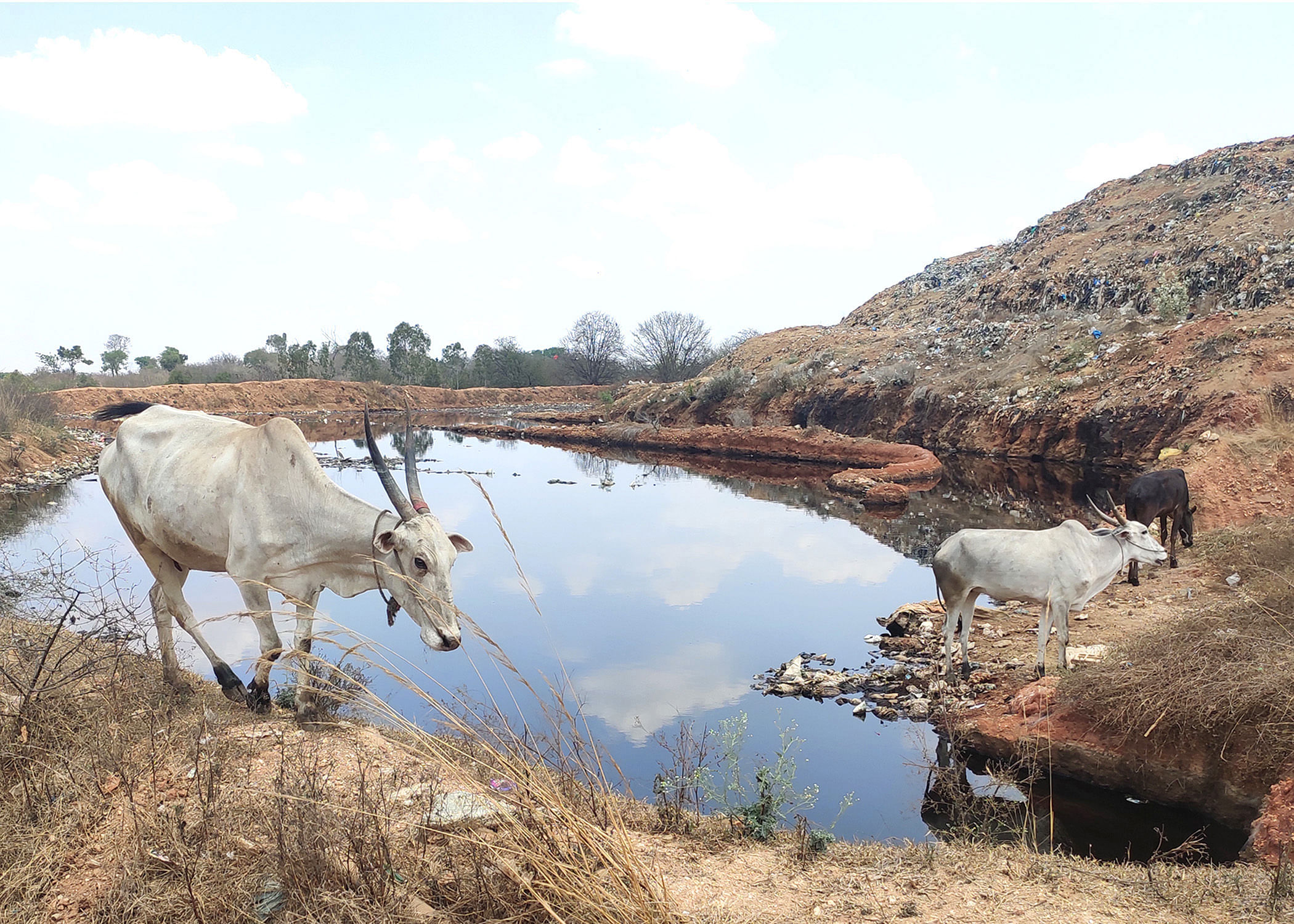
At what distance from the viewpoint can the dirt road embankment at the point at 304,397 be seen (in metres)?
47.7

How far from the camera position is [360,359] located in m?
68.9

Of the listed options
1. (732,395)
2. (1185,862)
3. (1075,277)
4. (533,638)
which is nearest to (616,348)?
(732,395)

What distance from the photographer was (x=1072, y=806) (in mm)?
5426

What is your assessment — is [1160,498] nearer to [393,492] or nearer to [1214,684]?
[1214,684]

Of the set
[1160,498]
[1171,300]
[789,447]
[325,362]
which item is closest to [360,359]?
[325,362]

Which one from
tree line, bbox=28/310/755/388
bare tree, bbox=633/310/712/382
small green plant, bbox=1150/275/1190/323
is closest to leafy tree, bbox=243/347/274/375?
tree line, bbox=28/310/755/388

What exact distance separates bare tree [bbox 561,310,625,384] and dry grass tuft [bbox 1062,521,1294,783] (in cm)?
6214

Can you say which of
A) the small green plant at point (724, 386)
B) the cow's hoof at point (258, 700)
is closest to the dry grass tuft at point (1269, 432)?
the cow's hoof at point (258, 700)

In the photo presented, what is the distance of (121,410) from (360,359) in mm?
66836

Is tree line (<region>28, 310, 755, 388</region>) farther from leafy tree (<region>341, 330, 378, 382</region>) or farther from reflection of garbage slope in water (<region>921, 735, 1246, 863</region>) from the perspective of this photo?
reflection of garbage slope in water (<region>921, 735, 1246, 863</region>)

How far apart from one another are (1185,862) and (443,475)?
1938 centimetres

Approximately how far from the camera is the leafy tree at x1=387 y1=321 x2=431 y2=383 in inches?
2756

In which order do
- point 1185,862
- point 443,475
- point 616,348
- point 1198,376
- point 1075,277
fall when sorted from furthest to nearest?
Result: point 616,348 < point 1075,277 < point 443,475 < point 1198,376 < point 1185,862

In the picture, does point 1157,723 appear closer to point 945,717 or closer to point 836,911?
point 945,717
